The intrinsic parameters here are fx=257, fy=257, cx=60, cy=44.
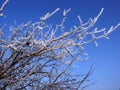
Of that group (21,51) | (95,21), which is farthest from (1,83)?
(95,21)

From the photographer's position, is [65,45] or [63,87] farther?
[63,87]

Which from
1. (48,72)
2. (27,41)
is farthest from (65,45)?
(48,72)

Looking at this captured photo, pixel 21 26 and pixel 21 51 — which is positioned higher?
pixel 21 26

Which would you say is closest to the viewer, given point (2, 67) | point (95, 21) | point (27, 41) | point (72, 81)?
point (27, 41)

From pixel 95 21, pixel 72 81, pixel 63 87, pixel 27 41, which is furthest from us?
pixel 72 81

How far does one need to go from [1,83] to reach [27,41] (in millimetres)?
1140

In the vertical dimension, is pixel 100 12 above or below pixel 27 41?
above

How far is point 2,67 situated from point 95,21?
1644mm

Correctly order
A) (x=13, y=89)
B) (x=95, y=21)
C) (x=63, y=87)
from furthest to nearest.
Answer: (x=63, y=87) → (x=13, y=89) → (x=95, y=21)

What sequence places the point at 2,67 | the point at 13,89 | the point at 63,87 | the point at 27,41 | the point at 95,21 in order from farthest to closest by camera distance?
the point at 63,87 < the point at 13,89 < the point at 2,67 < the point at 95,21 < the point at 27,41

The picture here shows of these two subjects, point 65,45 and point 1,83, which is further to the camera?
point 1,83

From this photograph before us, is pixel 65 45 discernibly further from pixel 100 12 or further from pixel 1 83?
pixel 1 83

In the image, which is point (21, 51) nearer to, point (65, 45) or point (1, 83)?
point (65, 45)

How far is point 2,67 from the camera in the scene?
4125 mm
